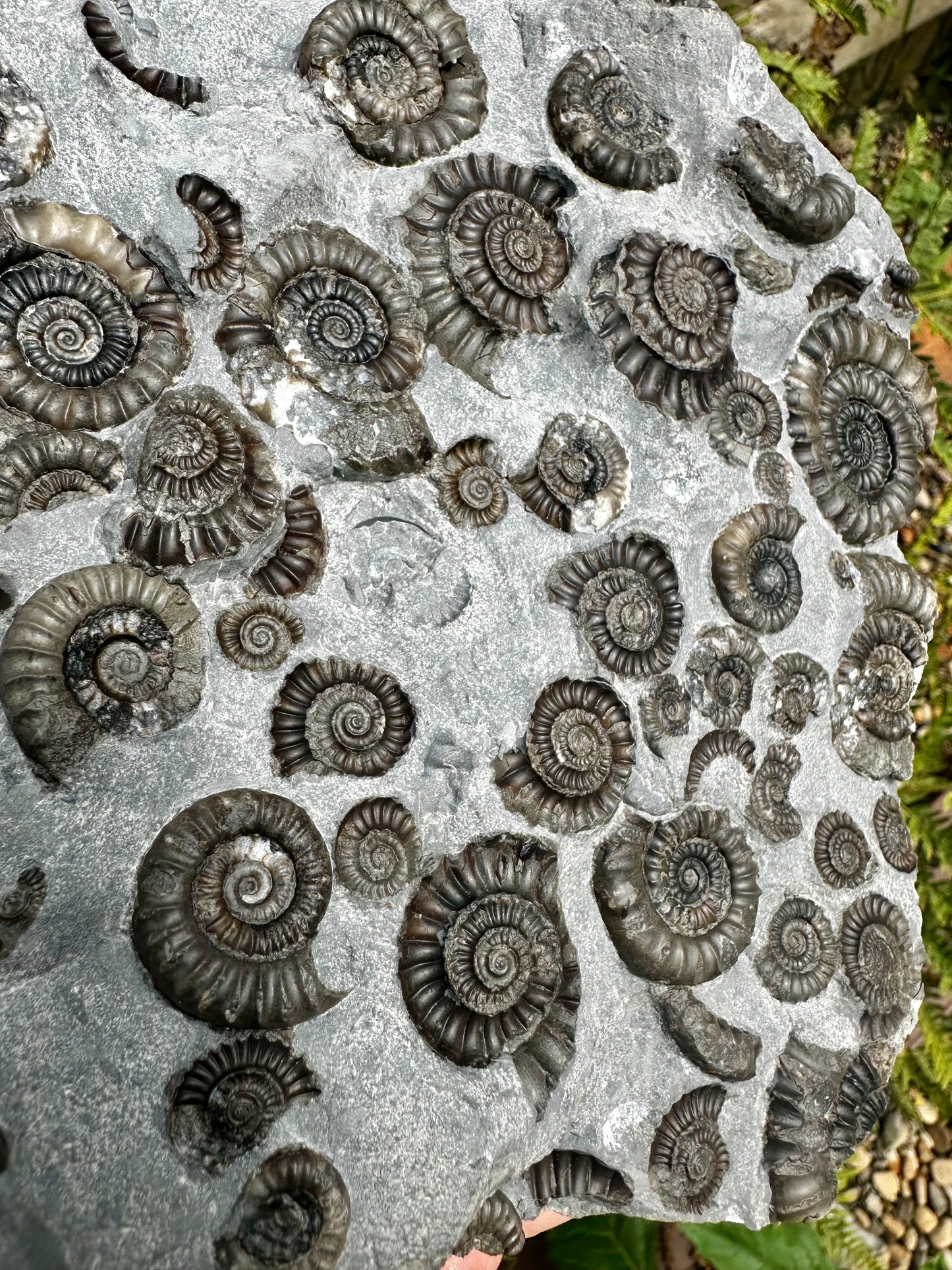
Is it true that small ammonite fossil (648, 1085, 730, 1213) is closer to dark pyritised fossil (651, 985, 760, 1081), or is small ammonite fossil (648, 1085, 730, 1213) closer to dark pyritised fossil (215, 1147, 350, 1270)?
dark pyritised fossil (651, 985, 760, 1081)

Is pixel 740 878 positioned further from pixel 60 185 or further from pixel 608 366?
pixel 60 185

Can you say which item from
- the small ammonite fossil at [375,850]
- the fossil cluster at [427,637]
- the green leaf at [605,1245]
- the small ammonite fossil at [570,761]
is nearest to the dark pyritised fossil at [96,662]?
the fossil cluster at [427,637]

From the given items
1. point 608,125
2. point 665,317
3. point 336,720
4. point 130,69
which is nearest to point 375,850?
point 336,720

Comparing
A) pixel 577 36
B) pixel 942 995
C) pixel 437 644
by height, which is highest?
pixel 577 36

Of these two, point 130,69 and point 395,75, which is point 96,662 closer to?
point 130,69

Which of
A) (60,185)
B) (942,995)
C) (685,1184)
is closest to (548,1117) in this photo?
(685,1184)

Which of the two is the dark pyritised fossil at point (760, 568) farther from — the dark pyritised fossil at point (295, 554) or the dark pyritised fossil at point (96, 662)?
the dark pyritised fossil at point (96, 662)
